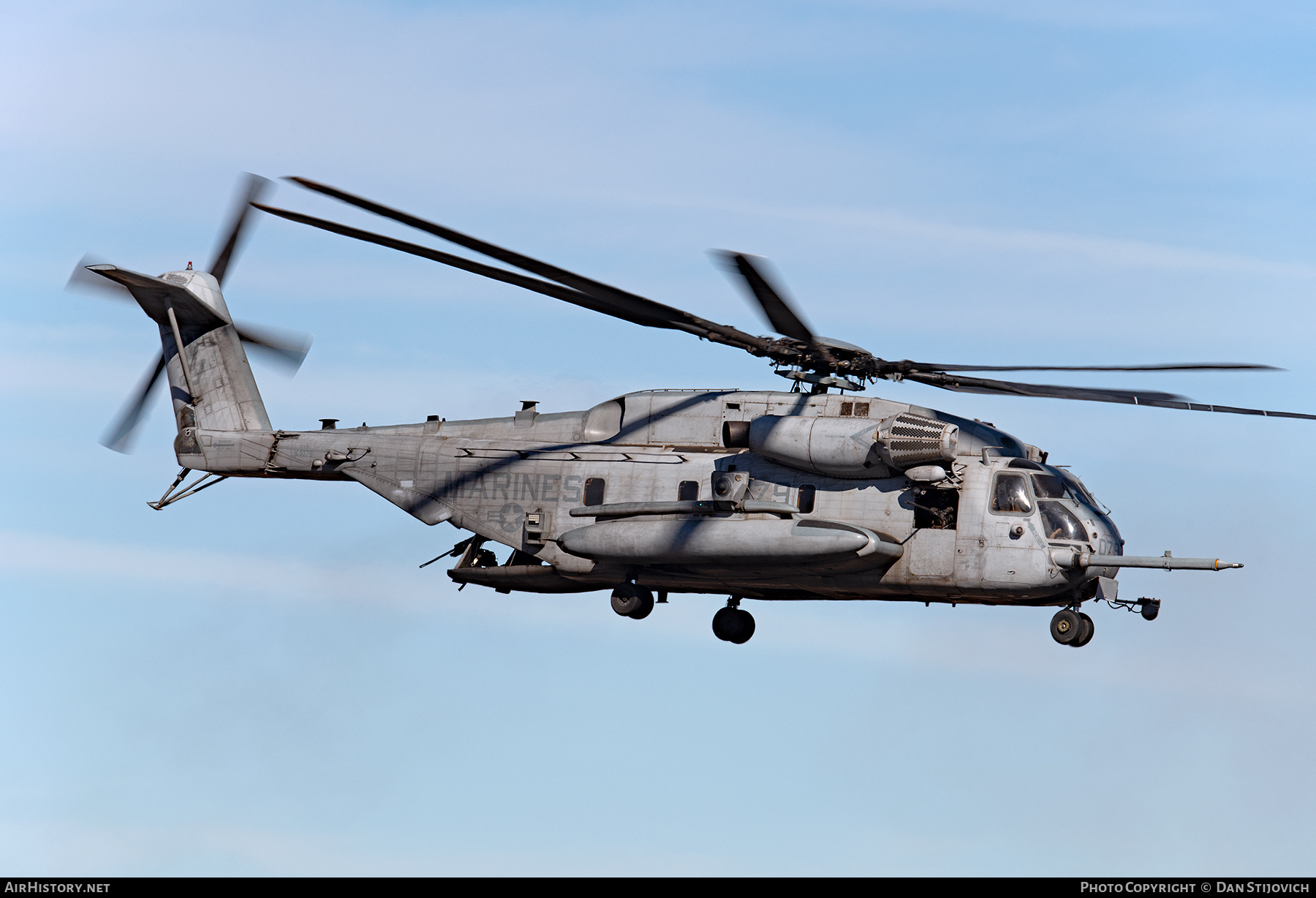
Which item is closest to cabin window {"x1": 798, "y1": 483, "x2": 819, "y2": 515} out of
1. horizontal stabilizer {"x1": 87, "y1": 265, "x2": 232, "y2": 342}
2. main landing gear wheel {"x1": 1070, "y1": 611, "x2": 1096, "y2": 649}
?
main landing gear wheel {"x1": 1070, "y1": 611, "x2": 1096, "y2": 649}

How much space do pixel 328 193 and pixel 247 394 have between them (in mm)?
11784

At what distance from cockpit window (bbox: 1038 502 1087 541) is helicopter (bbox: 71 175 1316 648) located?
0.08ft

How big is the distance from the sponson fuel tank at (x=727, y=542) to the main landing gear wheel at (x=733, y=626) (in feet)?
8.95

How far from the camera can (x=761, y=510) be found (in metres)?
26.1

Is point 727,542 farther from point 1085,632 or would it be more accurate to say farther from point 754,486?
point 1085,632

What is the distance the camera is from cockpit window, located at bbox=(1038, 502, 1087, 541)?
2488 centimetres

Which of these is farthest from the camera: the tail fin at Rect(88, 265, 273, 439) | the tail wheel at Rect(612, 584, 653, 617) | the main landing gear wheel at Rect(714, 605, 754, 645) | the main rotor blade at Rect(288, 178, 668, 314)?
the tail fin at Rect(88, 265, 273, 439)

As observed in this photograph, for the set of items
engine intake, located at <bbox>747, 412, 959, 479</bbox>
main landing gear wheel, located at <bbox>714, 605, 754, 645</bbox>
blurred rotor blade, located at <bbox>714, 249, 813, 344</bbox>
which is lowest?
main landing gear wheel, located at <bbox>714, 605, 754, 645</bbox>

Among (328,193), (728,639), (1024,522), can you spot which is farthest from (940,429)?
(328,193)

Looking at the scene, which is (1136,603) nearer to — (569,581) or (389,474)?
(569,581)

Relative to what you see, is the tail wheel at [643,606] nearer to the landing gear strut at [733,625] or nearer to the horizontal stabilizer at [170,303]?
the landing gear strut at [733,625]

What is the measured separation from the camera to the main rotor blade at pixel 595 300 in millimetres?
22719

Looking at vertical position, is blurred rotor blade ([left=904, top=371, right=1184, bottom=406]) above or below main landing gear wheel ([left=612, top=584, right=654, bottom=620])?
above

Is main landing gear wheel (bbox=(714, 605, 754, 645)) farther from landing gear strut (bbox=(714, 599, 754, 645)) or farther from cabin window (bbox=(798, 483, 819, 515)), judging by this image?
cabin window (bbox=(798, 483, 819, 515))
